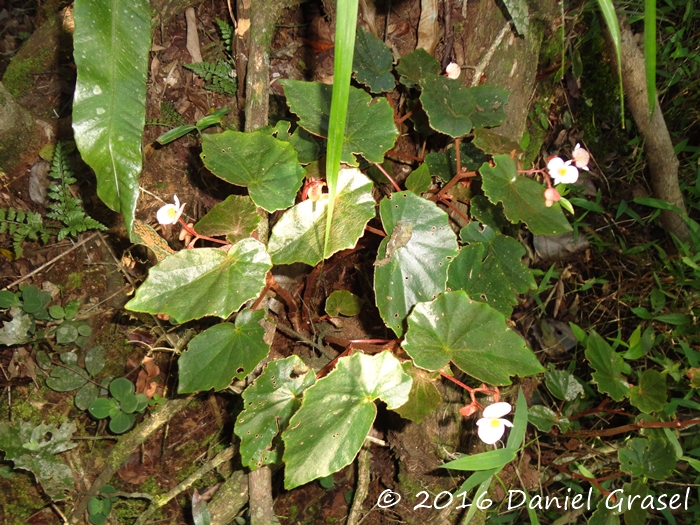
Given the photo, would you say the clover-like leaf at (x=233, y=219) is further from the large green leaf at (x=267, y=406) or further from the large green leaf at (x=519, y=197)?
the large green leaf at (x=519, y=197)

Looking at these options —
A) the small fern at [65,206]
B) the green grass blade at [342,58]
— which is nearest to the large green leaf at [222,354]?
the green grass blade at [342,58]

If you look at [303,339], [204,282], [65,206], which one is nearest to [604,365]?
[303,339]

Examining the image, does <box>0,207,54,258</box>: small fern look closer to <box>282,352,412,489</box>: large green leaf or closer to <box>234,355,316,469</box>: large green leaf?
<box>234,355,316,469</box>: large green leaf

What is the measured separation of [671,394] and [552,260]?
2.55 ft

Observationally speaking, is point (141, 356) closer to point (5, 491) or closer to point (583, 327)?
point (5, 491)

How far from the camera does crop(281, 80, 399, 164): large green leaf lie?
1.34 meters

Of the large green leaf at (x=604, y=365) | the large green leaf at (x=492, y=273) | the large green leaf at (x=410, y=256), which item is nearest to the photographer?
the large green leaf at (x=410, y=256)

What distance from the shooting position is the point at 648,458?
1.70 m

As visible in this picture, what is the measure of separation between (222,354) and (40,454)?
870 millimetres

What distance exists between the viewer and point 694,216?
7.50 ft

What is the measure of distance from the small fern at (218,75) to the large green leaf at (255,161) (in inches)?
33.8

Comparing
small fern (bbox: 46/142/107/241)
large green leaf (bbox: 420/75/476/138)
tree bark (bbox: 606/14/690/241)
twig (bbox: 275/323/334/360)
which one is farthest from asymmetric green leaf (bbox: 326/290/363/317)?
tree bark (bbox: 606/14/690/241)

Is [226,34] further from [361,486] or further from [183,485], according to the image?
[361,486]

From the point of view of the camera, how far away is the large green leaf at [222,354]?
1.27m
